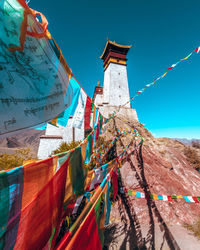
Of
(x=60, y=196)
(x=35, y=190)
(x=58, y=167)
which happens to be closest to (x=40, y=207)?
(x=35, y=190)

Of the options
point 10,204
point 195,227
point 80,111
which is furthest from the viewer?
point 195,227

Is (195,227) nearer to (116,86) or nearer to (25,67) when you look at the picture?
(25,67)

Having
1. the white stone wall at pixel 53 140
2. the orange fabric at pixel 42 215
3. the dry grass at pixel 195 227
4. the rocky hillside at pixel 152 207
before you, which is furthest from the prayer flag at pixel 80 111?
the white stone wall at pixel 53 140

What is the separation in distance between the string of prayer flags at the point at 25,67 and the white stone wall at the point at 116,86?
50.3 feet

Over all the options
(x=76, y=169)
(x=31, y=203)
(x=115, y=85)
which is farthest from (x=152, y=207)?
(x=115, y=85)

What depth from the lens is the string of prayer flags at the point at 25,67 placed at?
121cm

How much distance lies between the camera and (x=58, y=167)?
6.50 ft

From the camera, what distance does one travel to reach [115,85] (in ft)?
59.1

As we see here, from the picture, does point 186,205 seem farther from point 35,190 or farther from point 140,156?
point 35,190

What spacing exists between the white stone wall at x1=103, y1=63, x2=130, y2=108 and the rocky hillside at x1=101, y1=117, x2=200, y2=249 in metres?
9.94

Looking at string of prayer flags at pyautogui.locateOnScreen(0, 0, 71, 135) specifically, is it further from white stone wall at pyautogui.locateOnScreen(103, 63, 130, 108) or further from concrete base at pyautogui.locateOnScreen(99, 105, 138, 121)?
white stone wall at pyautogui.locateOnScreen(103, 63, 130, 108)

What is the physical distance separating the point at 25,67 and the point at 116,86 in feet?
58.4

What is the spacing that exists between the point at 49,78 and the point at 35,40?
19.4 inches

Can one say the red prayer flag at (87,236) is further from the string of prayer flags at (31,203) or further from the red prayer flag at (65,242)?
the string of prayer flags at (31,203)
